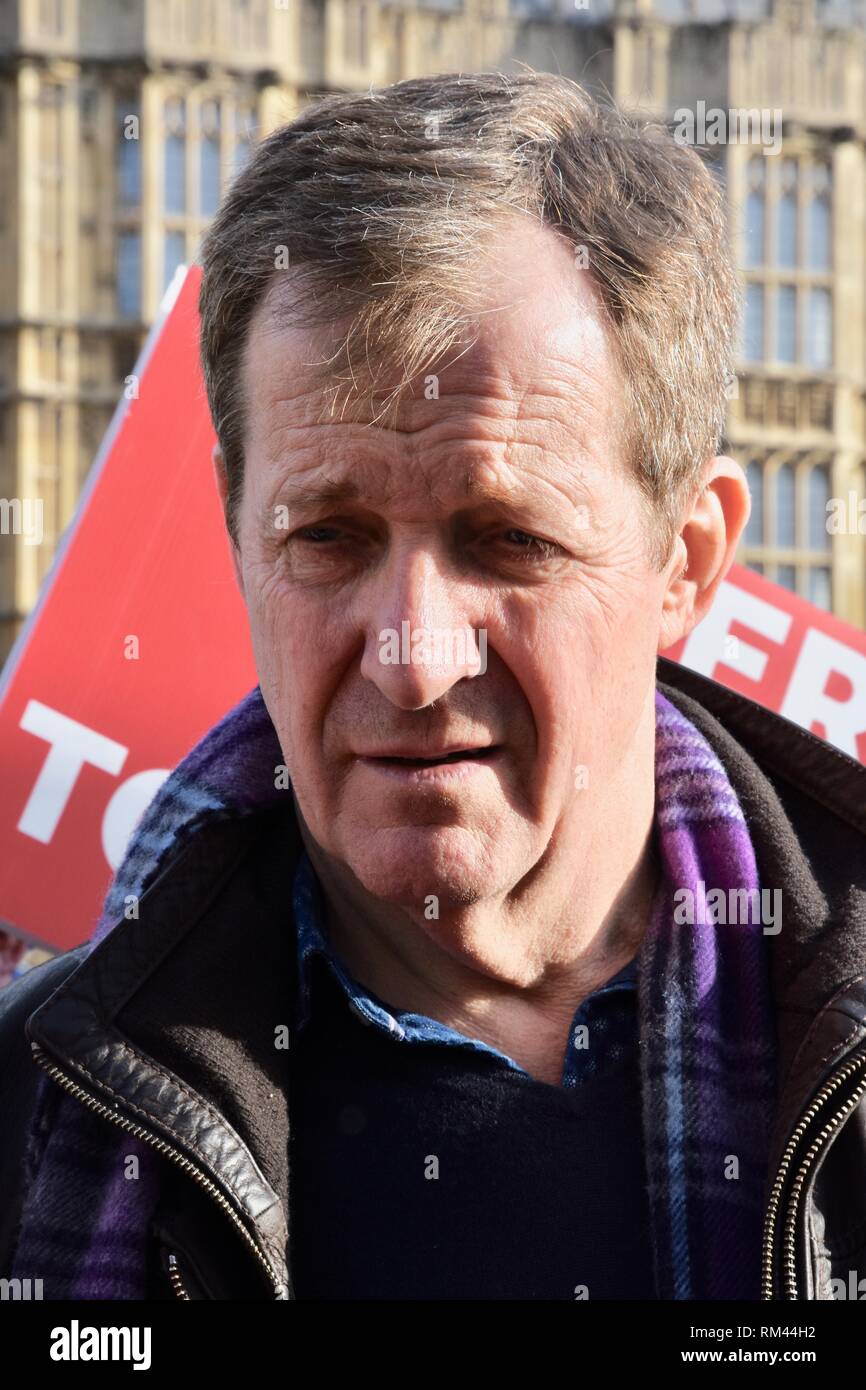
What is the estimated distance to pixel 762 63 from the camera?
Result: 1627 centimetres

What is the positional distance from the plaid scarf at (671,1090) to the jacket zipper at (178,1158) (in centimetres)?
3

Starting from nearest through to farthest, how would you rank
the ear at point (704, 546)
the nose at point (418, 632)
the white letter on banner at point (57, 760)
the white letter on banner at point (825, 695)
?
the nose at point (418, 632) < the ear at point (704, 546) < the white letter on banner at point (57, 760) < the white letter on banner at point (825, 695)

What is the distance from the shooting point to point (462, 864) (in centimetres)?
130

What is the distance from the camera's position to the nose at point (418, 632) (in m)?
1.26

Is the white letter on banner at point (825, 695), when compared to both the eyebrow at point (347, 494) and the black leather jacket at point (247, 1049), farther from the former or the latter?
the eyebrow at point (347, 494)

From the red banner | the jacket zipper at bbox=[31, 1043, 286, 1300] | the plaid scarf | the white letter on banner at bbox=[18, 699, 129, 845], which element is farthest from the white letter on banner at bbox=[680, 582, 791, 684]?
the jacket zipper at bbox=[31, 1043, 286, 1300]

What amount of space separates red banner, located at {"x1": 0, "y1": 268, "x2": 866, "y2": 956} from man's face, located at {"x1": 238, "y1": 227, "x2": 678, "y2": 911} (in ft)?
4.33

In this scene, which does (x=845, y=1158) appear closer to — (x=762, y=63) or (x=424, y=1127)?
(x=424, y=1127)

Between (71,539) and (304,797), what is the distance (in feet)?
4.79

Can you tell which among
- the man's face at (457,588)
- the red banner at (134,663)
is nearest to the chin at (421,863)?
the man's face at (457,588)

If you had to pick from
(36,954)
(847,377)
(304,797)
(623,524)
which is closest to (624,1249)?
(304,797)

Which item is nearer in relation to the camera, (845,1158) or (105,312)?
(845,1158)
